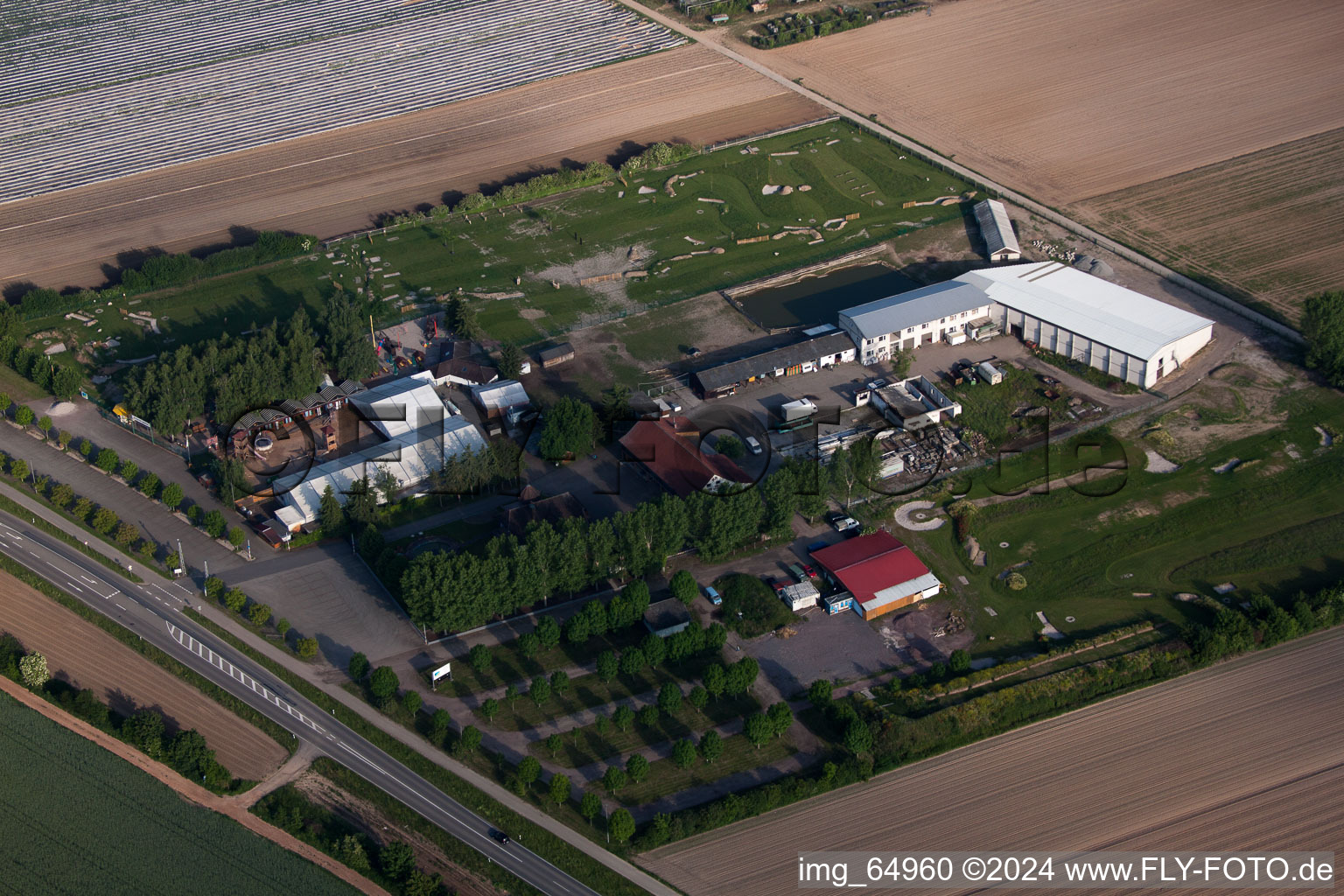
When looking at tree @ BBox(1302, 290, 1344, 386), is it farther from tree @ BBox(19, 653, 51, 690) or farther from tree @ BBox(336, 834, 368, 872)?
tree @ BBox(19, 653, 51, 690)

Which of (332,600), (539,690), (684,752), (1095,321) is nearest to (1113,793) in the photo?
(684,752)

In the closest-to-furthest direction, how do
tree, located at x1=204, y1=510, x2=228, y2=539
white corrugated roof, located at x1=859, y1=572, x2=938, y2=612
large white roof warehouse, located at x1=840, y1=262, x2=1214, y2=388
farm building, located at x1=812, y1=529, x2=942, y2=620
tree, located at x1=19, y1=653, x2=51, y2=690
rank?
1. tree, located at x1=19, y1=653, x2=51, y2=690
2. white corrugated roof, located at x1=859, y1=572, x2=938, y2=612
3. farm building, located at x1=812, y1=529, x2=942, y2=620
4. tree, located at x1=204, y1=510, x2=228, y2=539
5. large white roof warehouse, located at x1=840, y1=262, x2=1214, y2=388

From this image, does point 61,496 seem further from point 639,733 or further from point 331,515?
point 639,733

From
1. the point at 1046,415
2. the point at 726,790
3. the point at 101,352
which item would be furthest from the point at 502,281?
the point at 726,790

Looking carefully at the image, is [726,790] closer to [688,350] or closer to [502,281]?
[688,350]

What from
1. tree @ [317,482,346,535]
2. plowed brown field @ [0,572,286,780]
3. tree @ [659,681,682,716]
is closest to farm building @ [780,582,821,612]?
tree @ [659,681,682,716]

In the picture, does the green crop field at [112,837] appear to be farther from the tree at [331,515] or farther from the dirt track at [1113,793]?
the dirt track at [1113,793]

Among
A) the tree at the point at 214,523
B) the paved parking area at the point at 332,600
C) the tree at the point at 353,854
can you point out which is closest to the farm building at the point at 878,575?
the paved parking area at the point at 332,600
